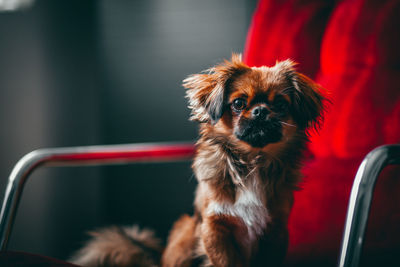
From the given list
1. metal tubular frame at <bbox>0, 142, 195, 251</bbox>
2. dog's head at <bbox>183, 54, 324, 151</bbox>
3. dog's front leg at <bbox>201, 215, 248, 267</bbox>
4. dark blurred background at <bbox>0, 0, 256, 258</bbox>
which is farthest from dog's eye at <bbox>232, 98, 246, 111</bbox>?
dark blurred background at <bbox>0, 0, 256, 258</bbox>

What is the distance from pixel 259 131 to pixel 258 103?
3 centimetres

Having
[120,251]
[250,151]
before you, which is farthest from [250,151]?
[120,251]

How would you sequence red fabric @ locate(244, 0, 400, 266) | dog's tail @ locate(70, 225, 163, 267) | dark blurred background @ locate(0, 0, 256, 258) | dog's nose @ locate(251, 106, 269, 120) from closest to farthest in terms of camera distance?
dog's nose @ locate(251, 106, 269, 120), red fabric @ locate(244, 0, 400, 266), dog's tail @ locate(70, 225, 163, 267), dark blurred background @ locate(0, 0, 256, 258)

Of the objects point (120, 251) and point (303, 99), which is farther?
point (120, 251)

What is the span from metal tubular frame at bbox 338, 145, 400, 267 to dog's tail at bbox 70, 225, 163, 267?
0.41 m

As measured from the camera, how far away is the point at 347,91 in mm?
565

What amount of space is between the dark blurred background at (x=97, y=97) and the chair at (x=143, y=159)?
1.21 feet

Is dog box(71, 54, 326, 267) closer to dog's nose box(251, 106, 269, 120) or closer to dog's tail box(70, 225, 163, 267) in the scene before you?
dog's nose box(251, 106, 269, 120)

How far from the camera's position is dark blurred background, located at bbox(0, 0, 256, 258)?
1.18 metres

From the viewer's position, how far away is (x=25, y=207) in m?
1.29

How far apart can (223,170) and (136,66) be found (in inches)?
37.1

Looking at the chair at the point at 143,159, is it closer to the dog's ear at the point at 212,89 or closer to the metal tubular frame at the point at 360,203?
the metal tubular frame at the point at 360,203

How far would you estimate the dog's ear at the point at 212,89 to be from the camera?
35cm

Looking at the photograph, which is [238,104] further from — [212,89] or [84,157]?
[84,157]
